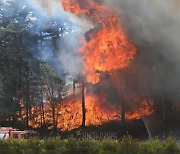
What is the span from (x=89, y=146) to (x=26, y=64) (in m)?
18.0

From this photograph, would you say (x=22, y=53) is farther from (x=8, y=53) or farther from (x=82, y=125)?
(x=82, y=125)

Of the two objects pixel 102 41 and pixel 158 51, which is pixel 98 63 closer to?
pixel 102 41

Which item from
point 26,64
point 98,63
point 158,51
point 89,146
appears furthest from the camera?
point 26,64

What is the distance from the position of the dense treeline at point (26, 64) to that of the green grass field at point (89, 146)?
43.8 ft

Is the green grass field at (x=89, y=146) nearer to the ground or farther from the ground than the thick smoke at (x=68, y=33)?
nearer to the ground

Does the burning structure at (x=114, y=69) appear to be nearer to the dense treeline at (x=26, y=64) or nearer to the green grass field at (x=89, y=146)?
the dense treeline at (x=26, y=64)

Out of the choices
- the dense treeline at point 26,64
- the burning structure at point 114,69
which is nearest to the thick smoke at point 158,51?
the burning structure at point 114,69

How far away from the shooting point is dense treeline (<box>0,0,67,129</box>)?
2712 centimetres

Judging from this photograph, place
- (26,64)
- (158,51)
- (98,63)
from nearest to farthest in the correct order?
(158,51), (98,63), (26,64)

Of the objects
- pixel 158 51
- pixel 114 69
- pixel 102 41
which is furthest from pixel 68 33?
pixel 158 51

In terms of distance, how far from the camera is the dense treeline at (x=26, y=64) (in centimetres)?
2712

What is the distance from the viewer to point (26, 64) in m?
29.4

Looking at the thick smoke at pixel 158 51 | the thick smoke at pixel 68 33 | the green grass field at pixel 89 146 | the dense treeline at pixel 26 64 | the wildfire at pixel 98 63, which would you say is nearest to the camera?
the green grass field at pixel 89 146

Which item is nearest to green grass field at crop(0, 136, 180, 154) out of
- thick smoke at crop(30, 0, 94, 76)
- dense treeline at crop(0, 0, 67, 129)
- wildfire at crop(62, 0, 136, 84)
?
wildfire at crop(62, 0, 136, 84)
